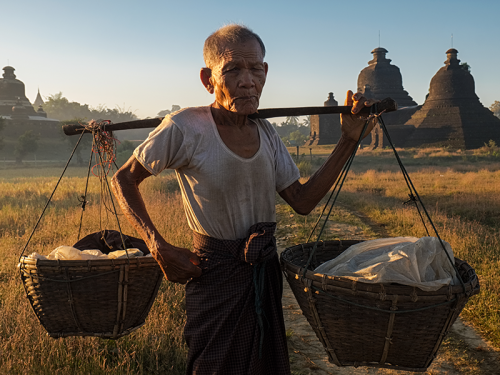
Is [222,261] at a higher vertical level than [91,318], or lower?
higher

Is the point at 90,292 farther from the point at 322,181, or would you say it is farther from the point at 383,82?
the point at 383,82

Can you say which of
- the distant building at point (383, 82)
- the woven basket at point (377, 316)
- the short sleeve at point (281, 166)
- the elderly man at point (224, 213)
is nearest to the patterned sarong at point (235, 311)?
the elderly man at point (224, 213)

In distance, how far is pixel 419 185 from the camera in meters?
12.3

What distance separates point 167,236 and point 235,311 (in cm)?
423

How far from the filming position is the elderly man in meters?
1.79

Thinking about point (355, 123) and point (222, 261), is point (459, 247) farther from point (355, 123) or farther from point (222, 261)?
point (222, 261)

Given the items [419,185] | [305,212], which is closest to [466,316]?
[305,212]

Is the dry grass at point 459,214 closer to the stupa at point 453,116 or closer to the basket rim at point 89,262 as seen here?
the basket rim at point 89,262

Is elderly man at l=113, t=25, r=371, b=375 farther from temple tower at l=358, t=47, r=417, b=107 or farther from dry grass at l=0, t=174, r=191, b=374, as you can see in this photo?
temple tower at l=358, t=47, r=417, b=107

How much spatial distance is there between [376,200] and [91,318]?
336 inches

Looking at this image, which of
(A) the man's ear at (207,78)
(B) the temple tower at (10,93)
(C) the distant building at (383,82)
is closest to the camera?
(A) the man's ear at (207,78)

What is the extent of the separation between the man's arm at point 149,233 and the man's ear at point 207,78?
442mm

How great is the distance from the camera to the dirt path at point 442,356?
3.11 m

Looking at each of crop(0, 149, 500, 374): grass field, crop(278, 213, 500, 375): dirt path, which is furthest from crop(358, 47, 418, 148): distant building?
crop(278, 213, 500, 375): dirt path
